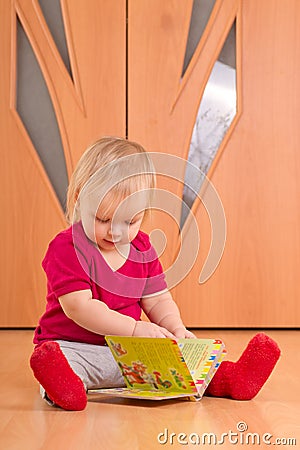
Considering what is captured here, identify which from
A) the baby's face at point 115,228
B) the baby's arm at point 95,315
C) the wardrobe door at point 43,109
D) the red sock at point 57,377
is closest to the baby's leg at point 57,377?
the red sock at point 57,377

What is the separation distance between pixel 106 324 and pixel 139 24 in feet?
3.72

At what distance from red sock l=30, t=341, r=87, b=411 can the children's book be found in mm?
90

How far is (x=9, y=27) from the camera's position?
2.11m

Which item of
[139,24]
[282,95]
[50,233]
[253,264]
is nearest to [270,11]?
[282,95]

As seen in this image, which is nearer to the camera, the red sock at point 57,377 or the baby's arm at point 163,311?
the red sock at point 57,377

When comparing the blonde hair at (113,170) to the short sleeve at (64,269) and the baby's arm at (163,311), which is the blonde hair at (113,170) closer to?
the short sleeve at (64,269)

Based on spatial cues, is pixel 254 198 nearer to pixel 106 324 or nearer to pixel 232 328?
pixel 232 328

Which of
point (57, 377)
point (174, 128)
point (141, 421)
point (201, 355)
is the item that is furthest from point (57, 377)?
point (174, 128)

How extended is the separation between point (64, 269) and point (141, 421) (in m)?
0.31

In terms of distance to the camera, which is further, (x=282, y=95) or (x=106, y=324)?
(x=282, y=95)

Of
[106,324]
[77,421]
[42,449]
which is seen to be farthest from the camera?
[106,324]

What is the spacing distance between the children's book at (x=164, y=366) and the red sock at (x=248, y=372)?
0.03m

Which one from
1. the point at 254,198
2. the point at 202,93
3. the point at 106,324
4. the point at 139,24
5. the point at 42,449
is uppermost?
the point at 139,24

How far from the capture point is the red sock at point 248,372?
1191mm
